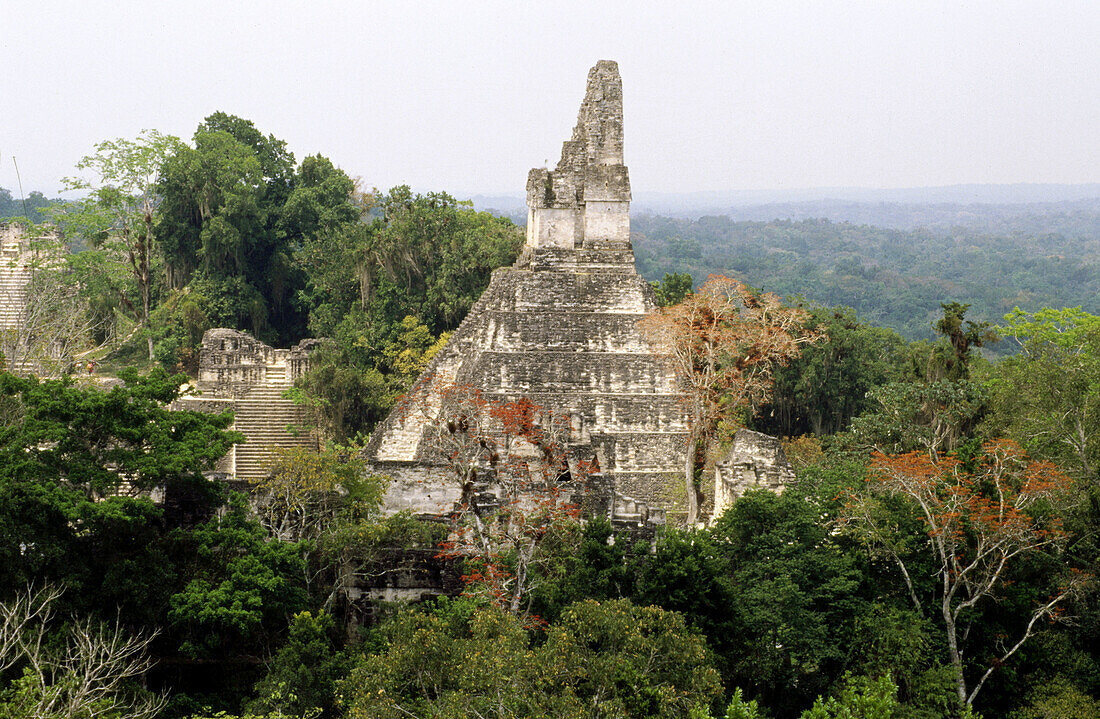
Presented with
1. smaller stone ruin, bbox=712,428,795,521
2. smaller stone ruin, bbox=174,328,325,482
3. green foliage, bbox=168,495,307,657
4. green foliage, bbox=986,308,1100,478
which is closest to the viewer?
green foliage, bbox=168,495,307,657

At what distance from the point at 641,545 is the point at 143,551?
5.66 metres

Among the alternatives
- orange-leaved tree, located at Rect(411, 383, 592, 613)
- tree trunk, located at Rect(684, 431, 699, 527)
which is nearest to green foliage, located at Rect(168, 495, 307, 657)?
orange-leaved tree, located at Rect(411, 383, 592, 613)

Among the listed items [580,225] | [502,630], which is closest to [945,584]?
[502,630]

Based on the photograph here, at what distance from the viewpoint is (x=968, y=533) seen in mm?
12250

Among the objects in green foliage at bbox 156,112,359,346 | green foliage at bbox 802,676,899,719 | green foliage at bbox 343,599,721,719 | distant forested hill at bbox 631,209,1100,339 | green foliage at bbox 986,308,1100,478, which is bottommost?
distant forested hill at bbox 631,209,1100,339

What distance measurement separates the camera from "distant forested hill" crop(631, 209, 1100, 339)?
81375 mm

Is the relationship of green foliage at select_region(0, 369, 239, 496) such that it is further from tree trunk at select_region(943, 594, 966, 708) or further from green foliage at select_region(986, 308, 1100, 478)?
green foliage at select_region(986, 308, 1100, 478)

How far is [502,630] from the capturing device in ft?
31.6

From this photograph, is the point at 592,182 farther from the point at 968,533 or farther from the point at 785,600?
the point at 785,600

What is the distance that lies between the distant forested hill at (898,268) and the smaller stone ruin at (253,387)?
151ft

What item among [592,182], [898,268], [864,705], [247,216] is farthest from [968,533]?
[898,268]

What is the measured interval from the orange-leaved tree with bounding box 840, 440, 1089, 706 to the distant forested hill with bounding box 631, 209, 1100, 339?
4789 cm

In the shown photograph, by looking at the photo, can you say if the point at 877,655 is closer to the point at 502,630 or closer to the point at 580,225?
the point at 502,630

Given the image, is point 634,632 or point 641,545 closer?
point 634,632
